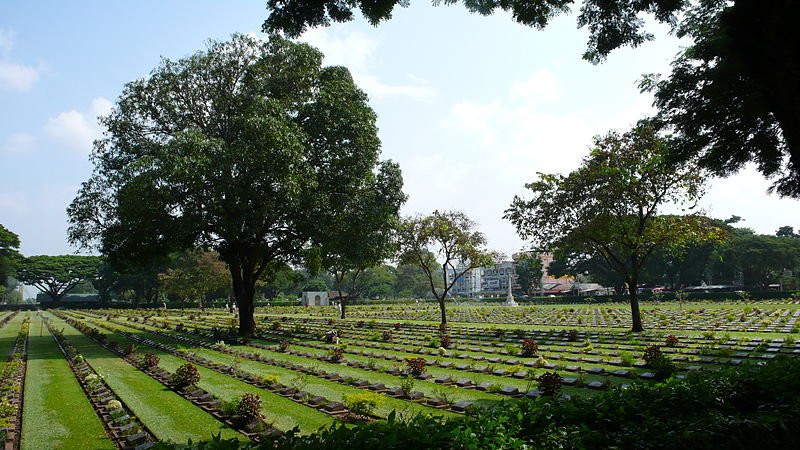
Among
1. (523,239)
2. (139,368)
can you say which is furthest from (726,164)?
(139,368)

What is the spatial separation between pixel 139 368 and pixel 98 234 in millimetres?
11423

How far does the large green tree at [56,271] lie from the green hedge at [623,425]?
9098cm

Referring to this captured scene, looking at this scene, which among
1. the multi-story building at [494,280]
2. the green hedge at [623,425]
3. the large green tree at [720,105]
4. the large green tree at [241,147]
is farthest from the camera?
the multi-story building at [494,280]

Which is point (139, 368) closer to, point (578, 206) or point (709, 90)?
point (709, 90)

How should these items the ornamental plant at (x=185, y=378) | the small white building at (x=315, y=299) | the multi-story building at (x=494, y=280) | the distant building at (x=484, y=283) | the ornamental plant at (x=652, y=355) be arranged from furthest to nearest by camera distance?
the multi-story building at (x=494, y=280), the distant building at (x=484, y=283), the small white building at (x=315, y=299), the ornamental plant at (x=652, y=355), the ornamental plant at (x=185, y=378)

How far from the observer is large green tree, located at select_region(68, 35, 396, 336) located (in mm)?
20625

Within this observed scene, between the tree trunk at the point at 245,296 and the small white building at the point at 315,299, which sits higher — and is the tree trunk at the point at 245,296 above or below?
above

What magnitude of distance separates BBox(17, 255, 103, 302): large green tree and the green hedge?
3582 inches

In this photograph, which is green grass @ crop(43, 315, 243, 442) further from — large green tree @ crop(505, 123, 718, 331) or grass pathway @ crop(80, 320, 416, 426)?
large green tree @ crop(505, 123, 718, 331)

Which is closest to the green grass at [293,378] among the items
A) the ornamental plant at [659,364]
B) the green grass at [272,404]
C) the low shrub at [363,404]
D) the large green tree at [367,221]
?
the green grass at [272,404]

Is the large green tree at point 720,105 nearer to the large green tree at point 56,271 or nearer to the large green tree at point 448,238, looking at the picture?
the large green tree at point 448,238

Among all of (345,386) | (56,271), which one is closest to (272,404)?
(345,386)

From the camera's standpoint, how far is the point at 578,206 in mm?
23391

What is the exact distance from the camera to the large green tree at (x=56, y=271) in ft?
258
